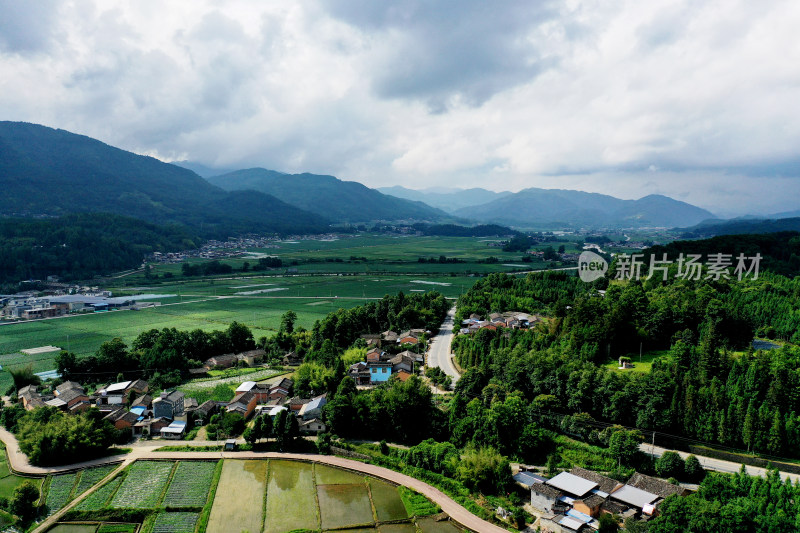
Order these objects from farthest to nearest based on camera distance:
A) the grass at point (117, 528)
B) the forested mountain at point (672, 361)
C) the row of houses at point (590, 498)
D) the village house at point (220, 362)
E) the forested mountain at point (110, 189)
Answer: the forested mountain at point (110, 189) < the village house at point (220, 362) < the forested mountain at point (672, 361) < the row of houses at point (590, 498) < the grass at point (117, 528)

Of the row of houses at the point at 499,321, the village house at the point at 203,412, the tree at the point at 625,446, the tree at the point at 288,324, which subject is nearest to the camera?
the tree at the point at 625,446

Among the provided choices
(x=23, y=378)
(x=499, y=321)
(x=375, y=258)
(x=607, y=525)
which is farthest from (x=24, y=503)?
(x=375, y=258)

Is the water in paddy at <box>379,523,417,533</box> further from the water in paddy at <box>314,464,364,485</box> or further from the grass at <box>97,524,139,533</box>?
the grass at <box>97,524,139,533</box>

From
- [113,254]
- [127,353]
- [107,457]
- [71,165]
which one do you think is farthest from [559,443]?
[71,165]

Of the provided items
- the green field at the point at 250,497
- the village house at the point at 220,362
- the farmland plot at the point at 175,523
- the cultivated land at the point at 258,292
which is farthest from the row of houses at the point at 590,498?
the cultivated land at the point at 258,292

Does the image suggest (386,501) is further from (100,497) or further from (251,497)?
(100,497)

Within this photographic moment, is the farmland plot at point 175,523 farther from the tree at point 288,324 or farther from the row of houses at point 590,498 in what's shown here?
the tree at point 288,324

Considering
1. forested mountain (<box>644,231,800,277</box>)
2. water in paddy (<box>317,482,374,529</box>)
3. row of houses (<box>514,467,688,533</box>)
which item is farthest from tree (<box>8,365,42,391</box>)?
forested mountain (<box>644,231,800,277</box>)
